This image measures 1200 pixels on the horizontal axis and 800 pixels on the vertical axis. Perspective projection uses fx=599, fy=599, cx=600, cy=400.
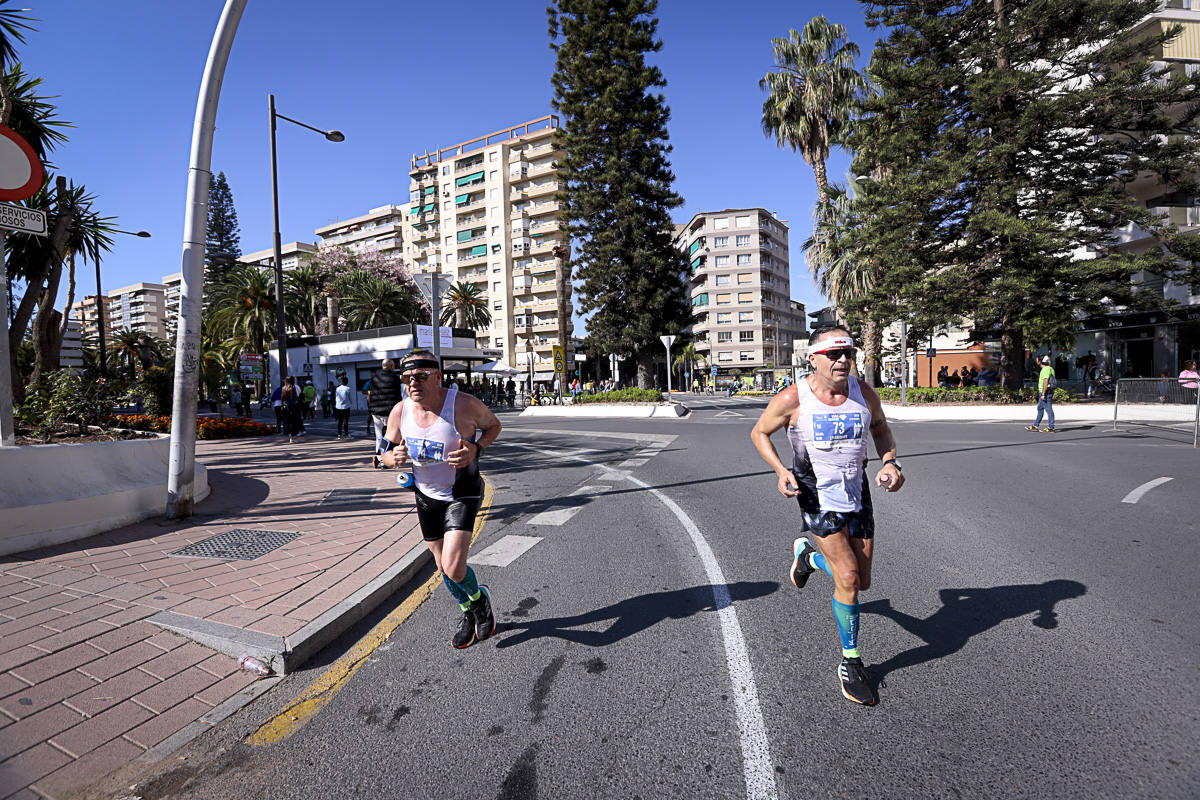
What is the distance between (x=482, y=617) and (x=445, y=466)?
0.96m

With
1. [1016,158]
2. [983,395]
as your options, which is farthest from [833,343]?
[1016,158]

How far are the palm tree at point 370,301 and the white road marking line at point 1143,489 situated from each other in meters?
46.0

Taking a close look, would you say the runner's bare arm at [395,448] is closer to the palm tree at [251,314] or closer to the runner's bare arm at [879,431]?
the runner's bare arm at [879,431]

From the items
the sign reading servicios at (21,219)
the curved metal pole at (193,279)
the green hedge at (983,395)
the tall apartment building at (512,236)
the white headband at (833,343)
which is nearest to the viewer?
the white headband at (833,343)

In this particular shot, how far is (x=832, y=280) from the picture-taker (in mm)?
31906

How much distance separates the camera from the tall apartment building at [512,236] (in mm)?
69188

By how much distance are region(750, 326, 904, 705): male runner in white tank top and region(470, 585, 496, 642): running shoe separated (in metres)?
1.88

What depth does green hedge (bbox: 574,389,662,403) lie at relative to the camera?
28078 millimetres

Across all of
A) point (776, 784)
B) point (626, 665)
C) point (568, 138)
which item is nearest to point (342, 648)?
point (626, 665)

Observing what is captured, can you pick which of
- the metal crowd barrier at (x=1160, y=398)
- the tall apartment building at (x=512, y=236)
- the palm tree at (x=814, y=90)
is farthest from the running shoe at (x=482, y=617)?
the tall apartment building at (x=512, y=236)

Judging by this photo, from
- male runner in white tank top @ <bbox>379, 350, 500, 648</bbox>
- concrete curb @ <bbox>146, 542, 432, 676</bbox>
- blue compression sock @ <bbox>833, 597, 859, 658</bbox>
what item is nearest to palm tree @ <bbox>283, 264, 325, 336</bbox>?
concrete curb @ <bbox>146, 542, 432, 676</bbox>

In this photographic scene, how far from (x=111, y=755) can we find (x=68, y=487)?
4139mm

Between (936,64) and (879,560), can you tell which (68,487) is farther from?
(936,64)

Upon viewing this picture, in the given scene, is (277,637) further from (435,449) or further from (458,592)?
(435,449)
